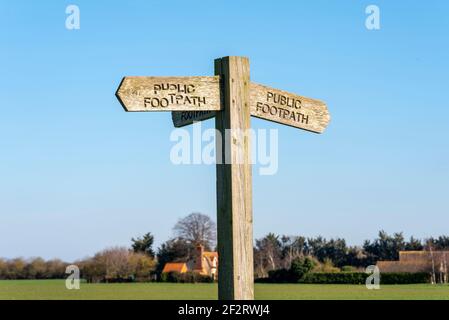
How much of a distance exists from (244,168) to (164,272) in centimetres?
7188

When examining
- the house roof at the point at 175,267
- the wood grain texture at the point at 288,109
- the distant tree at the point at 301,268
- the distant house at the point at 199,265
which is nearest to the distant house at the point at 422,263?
the distant tree at the point at 301,268

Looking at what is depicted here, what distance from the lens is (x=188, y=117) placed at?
254 inches

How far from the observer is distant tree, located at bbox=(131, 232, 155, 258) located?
7875 cm

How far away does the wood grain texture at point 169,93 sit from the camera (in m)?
5.72

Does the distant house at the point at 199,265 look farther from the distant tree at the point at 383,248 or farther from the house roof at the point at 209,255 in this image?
the distant tree at the point at 383,248

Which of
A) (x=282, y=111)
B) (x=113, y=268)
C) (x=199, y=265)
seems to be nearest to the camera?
(x=282, y=111)

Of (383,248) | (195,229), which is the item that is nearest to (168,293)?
(195,229)

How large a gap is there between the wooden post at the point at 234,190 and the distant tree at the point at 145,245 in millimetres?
73280

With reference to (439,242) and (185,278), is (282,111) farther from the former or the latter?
(439,242)

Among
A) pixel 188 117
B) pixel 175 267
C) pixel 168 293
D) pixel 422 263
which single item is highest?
pixel 188 117

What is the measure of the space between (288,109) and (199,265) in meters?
75.4

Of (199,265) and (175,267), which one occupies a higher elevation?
(199,265)

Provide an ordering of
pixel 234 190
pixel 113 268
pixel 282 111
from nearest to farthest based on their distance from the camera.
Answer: pixel 234 190 → pixel 282 111 → pixel 113 268
